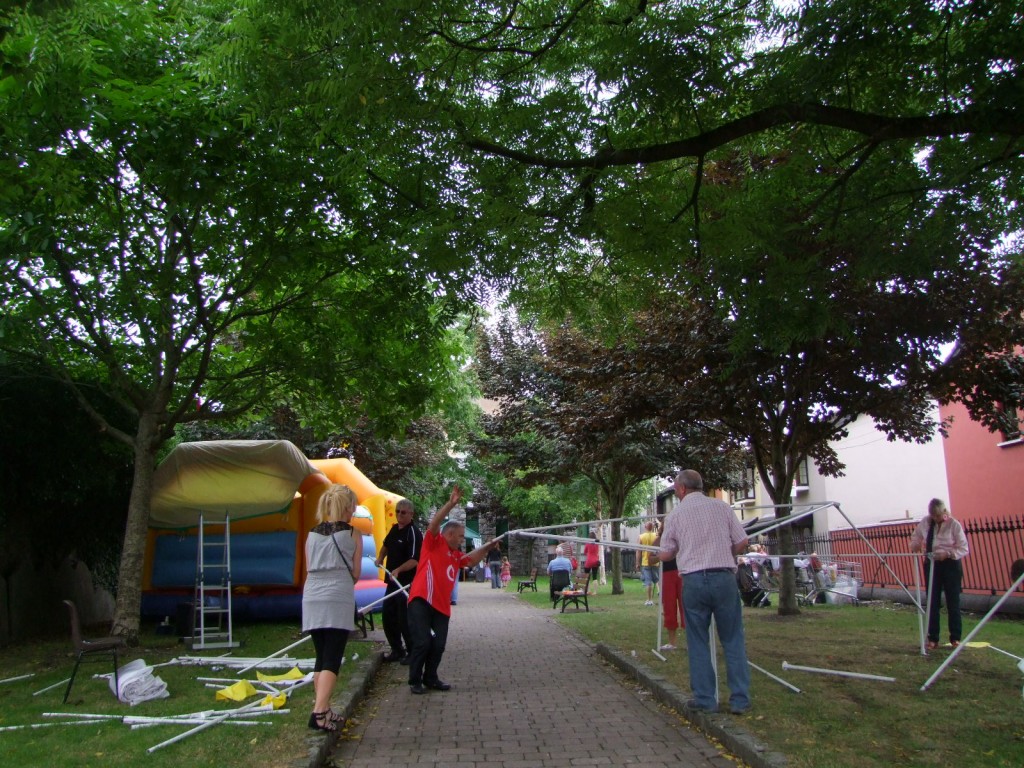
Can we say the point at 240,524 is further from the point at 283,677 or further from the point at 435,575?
the point at 435,575

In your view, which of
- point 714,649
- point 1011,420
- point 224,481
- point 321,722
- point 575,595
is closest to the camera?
point 321,722

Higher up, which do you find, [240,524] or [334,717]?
[240,524]

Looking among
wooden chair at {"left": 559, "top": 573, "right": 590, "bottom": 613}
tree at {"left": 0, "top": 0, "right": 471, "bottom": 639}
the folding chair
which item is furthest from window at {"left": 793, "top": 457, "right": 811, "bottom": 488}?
tree at {"left": 0, "top": 0, "right": 471, "bottom": 639}

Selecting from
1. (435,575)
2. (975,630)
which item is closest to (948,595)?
(975,630)

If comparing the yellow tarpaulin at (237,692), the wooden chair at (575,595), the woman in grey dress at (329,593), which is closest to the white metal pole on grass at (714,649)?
the woman in grey dress at (329,593)

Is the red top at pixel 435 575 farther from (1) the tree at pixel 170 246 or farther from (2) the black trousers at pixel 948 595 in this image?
(2) the black trousers at pixel 948 595

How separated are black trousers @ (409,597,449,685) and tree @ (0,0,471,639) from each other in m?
3.25

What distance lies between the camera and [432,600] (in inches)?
330

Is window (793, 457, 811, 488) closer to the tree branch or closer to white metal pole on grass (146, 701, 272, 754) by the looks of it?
the tree branch

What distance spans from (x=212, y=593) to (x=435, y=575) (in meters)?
7.53

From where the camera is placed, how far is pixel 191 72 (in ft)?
31.0

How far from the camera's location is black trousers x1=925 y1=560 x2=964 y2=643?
32.1ft

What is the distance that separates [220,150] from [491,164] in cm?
352

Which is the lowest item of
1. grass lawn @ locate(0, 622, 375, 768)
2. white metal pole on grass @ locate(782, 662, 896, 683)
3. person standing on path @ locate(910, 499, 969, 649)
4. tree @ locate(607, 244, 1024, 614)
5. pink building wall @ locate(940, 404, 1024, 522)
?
white metal pole on grass @ locate(782, 662, 896, 683)
